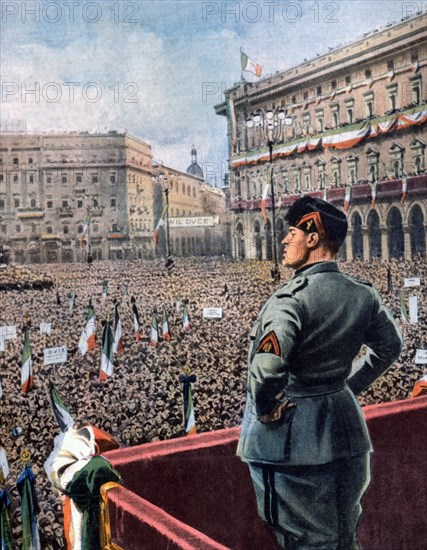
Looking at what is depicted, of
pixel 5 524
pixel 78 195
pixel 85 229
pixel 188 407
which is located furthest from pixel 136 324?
pixel 5 524

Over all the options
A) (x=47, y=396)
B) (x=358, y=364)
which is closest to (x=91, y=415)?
(x=47, y=396)

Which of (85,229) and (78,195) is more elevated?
(78,195)

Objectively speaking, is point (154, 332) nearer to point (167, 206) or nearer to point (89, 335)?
point (89, 335)

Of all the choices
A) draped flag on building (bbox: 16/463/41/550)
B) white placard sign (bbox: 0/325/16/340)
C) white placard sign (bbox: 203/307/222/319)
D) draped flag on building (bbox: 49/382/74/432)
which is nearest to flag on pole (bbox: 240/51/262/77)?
white placard sign (bbox: 203/307/222/319)

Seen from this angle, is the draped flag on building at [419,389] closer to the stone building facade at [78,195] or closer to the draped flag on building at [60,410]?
the stone building facade at [78,195]

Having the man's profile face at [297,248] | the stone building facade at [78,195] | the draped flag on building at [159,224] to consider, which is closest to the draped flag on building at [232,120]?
the stone building facade at [78,195]
